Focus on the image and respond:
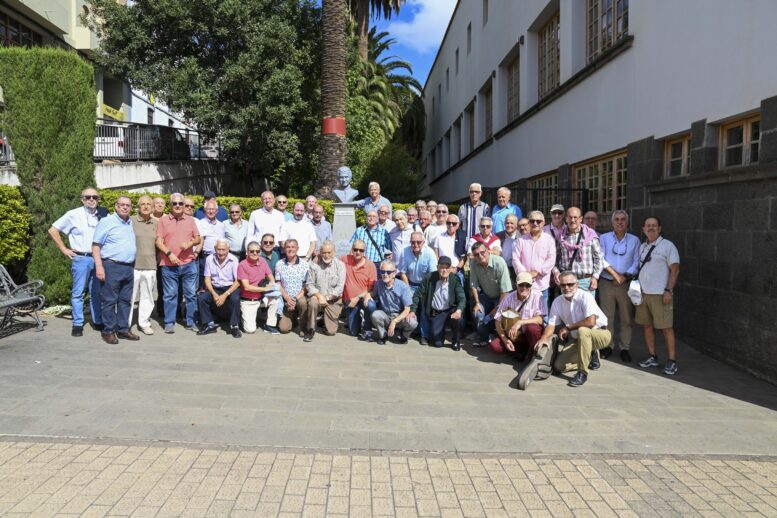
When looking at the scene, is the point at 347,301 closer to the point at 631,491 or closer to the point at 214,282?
the point at 214,282

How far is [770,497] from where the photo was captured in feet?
10.7

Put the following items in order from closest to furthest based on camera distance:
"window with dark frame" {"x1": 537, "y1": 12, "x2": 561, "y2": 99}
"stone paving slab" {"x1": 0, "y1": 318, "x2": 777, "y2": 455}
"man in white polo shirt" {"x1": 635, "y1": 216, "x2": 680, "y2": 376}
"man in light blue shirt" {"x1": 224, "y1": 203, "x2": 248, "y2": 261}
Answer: "stone paving slab" {"x1": 0, "y1": 318, "x2": 777, "y2": 455} → "man in white polo shirt" {"x1": 635, "y1": 216, "x2": 680, "y2": 376} → "man in light blue shirt" {"x1": 224, "y1": 203, "x2": 248, "y2": 261} → "window with dark frame" {"x1": 537, "y1": 12, "x2": 561, "y2": 99}

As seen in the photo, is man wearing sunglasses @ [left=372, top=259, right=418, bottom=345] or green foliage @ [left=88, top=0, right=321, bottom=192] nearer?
man wearing sunglasses @ [left=372, top=259, right=418, bottom=345]

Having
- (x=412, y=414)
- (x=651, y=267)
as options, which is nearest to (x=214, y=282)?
(x=412, y=414)

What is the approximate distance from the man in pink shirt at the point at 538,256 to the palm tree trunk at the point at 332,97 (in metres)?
8.16

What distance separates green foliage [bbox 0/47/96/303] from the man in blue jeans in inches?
102

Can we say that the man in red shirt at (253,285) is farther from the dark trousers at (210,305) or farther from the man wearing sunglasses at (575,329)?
the man wearing sunglasses at (575,329)

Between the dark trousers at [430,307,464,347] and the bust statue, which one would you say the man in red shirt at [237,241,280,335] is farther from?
the bust statue

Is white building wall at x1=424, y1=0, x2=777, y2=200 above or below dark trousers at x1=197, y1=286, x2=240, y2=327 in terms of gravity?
above

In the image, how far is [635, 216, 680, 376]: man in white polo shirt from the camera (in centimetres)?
584

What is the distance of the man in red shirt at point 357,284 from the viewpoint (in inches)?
287

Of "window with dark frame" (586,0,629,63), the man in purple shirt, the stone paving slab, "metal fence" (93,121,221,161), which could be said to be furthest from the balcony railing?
"window with dark frame" (586,0,629,63)

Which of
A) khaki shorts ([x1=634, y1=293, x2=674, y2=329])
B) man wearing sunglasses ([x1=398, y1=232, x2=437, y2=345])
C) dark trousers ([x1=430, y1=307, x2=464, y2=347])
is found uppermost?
man wearing sunglasses ([x1=398, y1=232, x2=437, y2=345])

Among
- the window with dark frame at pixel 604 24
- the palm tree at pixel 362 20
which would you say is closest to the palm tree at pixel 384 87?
the palm tree at pixel 362 20
